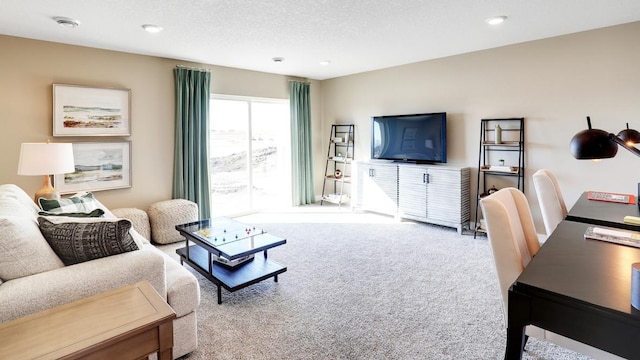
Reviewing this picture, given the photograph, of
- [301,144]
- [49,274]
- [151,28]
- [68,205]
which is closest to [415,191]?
[301,144]

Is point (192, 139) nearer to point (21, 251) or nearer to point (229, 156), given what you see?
point (229, 156)

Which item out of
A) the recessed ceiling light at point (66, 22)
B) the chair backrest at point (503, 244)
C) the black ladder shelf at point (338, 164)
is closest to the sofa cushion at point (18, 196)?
the recessed ceiling light at point (66, 22)

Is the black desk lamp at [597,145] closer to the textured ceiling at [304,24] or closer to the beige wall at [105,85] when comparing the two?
the textured ceiling at [304,24]

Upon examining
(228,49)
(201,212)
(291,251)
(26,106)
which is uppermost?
(228,49)

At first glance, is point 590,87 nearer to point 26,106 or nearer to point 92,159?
point 92,159

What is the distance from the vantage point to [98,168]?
4176mm

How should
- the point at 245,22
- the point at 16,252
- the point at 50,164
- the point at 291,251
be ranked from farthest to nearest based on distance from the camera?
the point at 291,251 < the point at 245,22 < the point at 50,164 < the point at 16,252

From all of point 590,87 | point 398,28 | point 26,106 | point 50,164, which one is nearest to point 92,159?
point 26,106

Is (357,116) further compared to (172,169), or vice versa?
(357,116)

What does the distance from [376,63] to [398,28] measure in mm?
1721

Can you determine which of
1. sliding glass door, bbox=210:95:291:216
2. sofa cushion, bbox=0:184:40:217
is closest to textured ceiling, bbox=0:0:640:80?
sliding glass door, bbox=210:95:291:216

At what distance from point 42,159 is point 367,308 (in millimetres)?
3075

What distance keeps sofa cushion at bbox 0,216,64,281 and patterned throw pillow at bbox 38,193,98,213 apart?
0.79m

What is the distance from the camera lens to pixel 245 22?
3.27m
